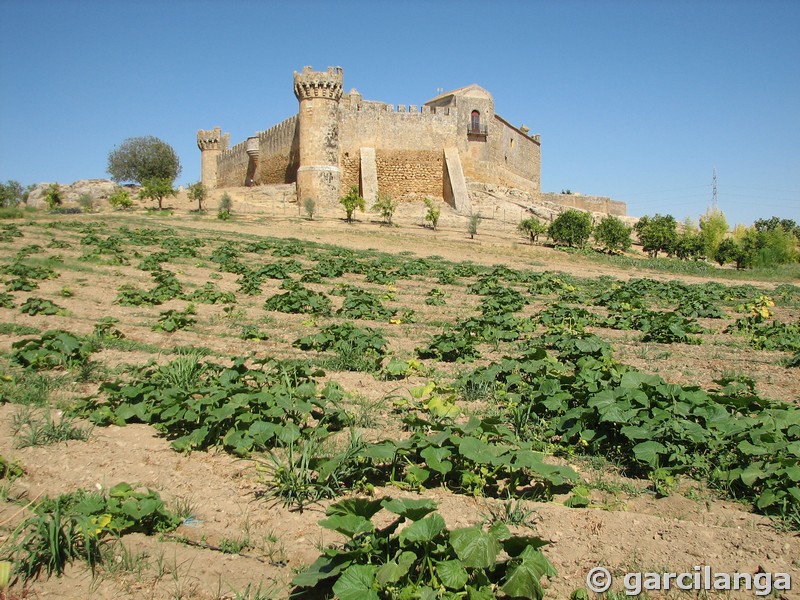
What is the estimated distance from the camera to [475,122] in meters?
41.4

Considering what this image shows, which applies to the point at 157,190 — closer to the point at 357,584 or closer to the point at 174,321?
the point at 174,321

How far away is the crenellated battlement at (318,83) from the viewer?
33812mm

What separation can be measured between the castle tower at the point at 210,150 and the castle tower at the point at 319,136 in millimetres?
16624

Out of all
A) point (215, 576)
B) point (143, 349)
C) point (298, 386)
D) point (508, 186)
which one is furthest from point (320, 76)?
point (215, 576)

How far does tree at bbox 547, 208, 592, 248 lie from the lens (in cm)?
3086

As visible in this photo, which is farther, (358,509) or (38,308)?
(38,308)

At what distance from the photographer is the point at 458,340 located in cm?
698

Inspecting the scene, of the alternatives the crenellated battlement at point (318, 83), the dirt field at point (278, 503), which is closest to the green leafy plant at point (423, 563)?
the dirt field at point (278, 503)

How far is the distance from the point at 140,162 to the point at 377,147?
25814 millimetres

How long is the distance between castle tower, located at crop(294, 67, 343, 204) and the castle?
0.18ft

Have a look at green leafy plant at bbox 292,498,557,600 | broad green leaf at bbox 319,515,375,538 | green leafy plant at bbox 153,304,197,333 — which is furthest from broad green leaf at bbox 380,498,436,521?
green leafy plant at bbox 153,304,197,333

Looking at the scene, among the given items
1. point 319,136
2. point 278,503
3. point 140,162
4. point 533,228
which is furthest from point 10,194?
point 278,503

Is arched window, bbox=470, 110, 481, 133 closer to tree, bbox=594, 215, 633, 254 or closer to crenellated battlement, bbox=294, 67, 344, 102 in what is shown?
crenellated battlement, bbox=294, 67, 344, 102

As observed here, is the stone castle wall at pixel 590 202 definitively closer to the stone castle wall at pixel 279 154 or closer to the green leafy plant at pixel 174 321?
the stone castle wall at pixel 279 154
